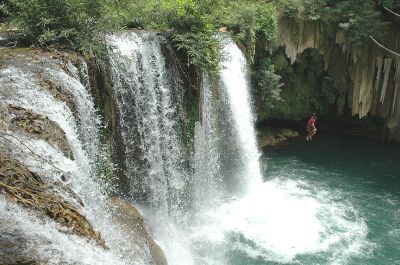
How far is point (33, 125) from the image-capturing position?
511cm

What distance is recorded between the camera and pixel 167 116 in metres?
9.66

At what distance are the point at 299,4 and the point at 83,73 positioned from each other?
35.2 ft

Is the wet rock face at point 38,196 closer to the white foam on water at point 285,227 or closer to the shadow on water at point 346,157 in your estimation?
the white foam on water at point 285,227

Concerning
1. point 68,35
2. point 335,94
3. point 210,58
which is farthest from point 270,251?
point 335,94

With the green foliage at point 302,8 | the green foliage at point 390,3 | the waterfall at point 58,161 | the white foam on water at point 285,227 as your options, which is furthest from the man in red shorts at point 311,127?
the waterfall at point 58,161

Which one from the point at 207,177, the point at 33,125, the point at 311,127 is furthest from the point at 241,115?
the point at 33,125

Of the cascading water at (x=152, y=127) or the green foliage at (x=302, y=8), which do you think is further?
the green foliage at (x=302, y=8)

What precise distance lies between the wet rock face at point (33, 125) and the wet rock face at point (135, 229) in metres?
2.12

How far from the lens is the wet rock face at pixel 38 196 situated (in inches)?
150

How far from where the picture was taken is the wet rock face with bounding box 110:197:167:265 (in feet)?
22.3

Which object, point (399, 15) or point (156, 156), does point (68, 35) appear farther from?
point (399, 15)

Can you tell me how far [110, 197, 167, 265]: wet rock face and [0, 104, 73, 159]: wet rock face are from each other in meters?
2.12

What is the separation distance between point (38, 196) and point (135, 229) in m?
3.28

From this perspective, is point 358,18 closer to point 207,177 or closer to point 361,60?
point 361,60
